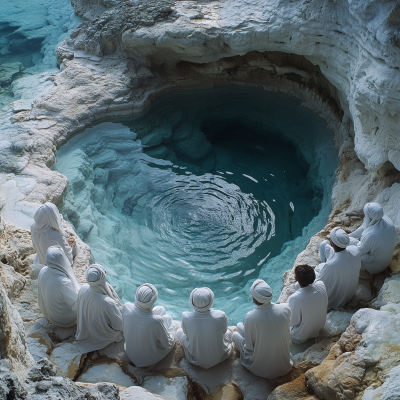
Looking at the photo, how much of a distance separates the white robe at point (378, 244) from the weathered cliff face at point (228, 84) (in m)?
0.23

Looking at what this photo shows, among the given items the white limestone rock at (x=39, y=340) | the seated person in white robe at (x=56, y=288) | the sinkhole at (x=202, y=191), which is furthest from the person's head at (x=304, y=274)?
the white limestone rock at (x=39, y=340)

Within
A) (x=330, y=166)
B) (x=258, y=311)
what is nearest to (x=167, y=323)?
(x=258, y=311)

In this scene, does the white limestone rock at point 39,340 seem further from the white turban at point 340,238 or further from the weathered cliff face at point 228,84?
the white turban at point 340,238

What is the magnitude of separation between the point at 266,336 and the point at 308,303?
2.08 feet

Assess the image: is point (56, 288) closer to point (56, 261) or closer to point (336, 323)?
point (56, 261)

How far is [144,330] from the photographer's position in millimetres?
4262

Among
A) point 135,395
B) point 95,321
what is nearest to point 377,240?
point 135,395

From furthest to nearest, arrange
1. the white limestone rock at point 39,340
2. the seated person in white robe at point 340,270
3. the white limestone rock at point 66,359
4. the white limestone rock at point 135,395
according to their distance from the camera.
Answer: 1. the seated person in white robe at point 340,270
2. the white limestone rock at point 39,340
3. the white limestone rock at point 66,359
4. the white limestone rock at point 135,395

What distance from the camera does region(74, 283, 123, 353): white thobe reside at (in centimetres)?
446

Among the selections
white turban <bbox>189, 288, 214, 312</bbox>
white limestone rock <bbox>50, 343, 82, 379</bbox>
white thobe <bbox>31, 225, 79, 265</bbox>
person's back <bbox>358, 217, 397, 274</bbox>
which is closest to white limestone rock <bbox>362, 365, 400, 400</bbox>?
white turban <bbox>189, 288, 214, 312</bbox>

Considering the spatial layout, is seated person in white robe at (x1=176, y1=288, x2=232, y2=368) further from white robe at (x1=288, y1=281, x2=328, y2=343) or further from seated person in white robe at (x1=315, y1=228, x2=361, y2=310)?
seated person in white robe at (x1=315, y1=228, x2=361, y2=310)

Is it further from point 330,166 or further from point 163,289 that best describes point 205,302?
point 330,166

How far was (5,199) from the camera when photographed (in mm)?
6680

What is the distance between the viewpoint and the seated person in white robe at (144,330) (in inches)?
166
